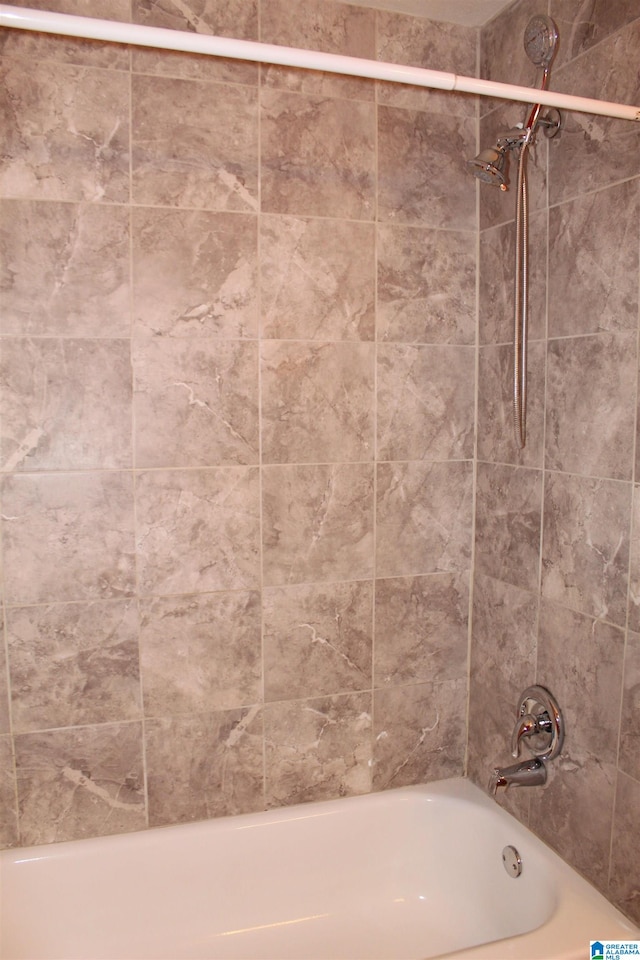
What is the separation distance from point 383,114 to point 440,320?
56 cm

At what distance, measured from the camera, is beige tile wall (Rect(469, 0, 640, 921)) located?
57.4 inches

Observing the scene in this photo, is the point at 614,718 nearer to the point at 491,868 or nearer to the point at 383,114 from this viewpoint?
the point at 491,868

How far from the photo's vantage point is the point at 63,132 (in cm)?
159

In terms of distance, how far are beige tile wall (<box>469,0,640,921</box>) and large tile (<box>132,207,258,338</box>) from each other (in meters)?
0.69

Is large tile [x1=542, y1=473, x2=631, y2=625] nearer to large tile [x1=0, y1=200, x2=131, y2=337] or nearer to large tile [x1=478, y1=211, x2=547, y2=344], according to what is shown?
large tile [x1=478, y1=211, x2=547, y2=344]

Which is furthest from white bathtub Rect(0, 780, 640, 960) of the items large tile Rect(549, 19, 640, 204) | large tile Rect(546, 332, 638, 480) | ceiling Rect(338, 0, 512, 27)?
ceiling Rect(338, 0, 512, 27)

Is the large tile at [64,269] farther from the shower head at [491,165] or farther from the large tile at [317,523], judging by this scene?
the shower head at [491,165]

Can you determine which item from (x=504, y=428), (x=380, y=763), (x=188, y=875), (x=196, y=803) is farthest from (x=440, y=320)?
(x=188, y=875)

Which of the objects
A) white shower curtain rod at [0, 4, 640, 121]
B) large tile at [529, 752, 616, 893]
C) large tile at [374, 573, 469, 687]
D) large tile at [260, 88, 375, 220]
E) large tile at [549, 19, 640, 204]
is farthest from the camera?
large tile at [374, 573, 469, 687]

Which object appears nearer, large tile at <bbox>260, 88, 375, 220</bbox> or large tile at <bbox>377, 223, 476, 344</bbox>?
large tile at <bbox>260, 88, 375, 220</bbox>

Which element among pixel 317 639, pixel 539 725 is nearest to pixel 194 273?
pixel 317 639

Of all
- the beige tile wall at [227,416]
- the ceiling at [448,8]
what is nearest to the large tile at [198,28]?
the beige tile wall at [227,416]

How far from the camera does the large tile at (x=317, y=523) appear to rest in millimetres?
1826

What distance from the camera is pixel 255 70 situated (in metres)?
1.71
